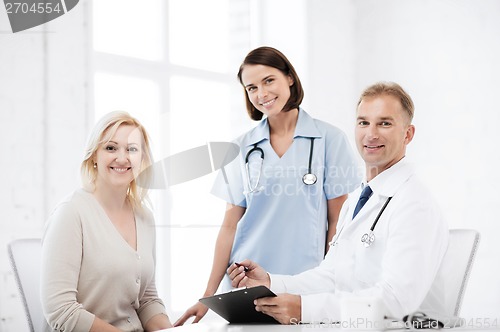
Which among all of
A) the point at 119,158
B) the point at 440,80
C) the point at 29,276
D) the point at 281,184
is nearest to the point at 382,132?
the point at 281,184

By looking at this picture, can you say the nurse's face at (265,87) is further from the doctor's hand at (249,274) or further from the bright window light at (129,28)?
the bright window light at (129,28)

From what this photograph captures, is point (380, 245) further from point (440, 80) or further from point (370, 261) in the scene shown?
point (440, 80)

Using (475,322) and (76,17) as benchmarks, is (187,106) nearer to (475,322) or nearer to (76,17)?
(76,17)

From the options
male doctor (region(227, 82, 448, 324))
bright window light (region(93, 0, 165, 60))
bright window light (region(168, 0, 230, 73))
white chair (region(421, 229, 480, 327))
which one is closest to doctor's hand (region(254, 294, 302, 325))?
male doctor (region(227, 82, 448, 324))

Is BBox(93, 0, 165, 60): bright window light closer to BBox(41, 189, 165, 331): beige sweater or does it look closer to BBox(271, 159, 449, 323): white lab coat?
BBox(41, 189, 165, 331): beige sweater

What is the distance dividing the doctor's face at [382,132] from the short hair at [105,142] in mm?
676

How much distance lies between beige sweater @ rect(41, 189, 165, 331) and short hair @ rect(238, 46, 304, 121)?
2.09 feet

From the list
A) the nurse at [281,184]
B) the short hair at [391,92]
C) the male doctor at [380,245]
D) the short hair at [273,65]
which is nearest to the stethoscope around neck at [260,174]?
the nurse at [281,184]

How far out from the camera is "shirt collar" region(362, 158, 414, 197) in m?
1.47

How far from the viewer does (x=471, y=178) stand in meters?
3.12

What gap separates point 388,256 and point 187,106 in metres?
1.95

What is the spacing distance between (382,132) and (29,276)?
1.03 meters

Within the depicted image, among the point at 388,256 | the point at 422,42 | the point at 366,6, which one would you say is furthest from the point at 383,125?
the point at 366,6

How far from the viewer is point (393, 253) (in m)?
1.36
